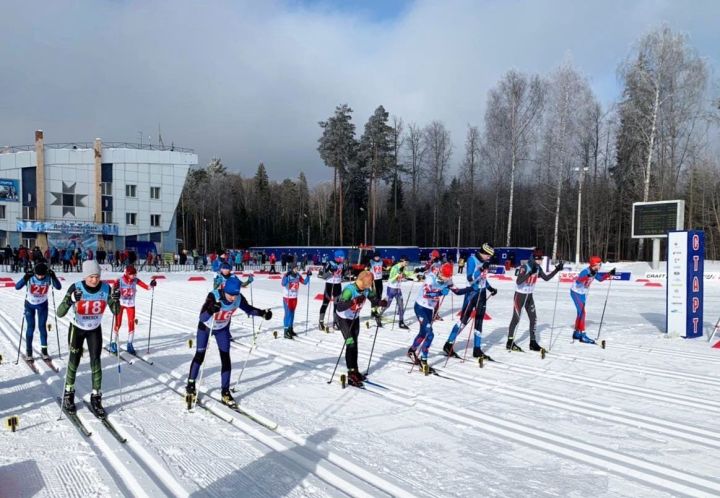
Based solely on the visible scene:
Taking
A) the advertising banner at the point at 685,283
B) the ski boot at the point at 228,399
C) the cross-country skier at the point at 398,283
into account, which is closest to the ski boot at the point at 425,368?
the ski boot at the point at 228,399

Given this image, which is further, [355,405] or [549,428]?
[355,405]

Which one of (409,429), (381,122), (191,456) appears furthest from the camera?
(381,122)

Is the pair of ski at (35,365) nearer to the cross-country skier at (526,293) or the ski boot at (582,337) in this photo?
the cross-country skier at (526,293)

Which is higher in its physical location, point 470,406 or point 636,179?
point 636,179

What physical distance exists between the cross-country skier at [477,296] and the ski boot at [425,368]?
3.43ft

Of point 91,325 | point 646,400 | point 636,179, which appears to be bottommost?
point 646,400

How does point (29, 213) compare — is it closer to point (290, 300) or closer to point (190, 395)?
point (290, 300)

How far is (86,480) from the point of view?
4074mm

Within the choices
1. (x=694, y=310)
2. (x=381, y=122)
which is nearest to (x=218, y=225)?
(x=381, y=122)

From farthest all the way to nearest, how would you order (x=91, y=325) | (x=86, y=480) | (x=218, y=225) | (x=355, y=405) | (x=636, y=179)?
(x=218, y=225) → (x=636, y=179) → (x=355, y=405) → (x=91, y=325) → (x=86, y=480)

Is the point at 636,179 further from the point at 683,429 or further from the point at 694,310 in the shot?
the point at 683,429

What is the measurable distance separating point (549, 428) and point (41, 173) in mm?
44447

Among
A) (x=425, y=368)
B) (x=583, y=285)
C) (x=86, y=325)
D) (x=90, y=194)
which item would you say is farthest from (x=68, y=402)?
(x=90, y=194)

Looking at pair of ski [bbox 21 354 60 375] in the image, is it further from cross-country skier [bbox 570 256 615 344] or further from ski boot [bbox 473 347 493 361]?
cross-country skier [bbox 570 256 615 344]
